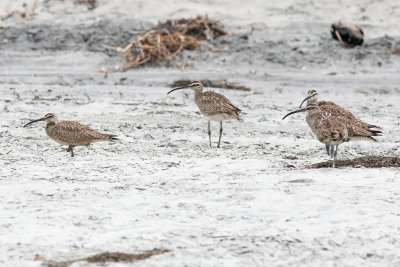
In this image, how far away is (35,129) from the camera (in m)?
10.7

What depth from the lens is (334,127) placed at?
8.47 metres

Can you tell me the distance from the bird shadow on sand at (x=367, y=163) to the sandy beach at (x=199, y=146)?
24cm

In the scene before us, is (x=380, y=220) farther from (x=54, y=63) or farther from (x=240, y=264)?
(x=54, y=63)

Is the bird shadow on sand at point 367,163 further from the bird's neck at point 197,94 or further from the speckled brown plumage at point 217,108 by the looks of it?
the bird's neck at point 197,94

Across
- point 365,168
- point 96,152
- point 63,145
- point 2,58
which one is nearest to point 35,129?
point 63,145

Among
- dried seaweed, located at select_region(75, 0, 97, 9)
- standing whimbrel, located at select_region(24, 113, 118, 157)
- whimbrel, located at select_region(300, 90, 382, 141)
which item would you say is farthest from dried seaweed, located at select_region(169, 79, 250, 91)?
dried seaweed, located at select_region(75, 0, 97, 9)

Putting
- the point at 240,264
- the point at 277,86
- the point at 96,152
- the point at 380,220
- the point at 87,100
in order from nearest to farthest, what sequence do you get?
the point at 240,264, the point at 380,220, the point at 96,152, the point at 87,100, the point at 277,86

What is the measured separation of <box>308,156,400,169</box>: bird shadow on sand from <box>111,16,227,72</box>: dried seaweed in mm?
8788

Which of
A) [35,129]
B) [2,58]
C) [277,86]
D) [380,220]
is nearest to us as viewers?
[380,220]

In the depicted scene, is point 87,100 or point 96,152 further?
point 87,100

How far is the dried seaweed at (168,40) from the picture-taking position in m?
16.9

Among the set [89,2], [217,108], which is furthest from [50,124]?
[89,2]

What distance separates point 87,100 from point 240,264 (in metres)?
8.00

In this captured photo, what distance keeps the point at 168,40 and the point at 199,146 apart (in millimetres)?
7653
